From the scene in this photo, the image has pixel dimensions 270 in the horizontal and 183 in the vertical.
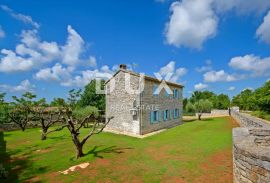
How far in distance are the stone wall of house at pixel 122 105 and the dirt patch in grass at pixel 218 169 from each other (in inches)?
335

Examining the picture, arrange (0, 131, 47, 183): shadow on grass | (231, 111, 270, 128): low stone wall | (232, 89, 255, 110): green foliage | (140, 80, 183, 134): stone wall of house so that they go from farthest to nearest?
(232, 89, 255, 110): green foliage → (140, 80, 183, 134): stone wall of house → (231, 111, 270, 128): low stone wall → (0, 131, 47, 183): shadow on grass

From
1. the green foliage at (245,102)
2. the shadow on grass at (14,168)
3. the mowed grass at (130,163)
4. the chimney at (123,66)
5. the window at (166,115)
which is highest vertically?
the chimney at (123,66)

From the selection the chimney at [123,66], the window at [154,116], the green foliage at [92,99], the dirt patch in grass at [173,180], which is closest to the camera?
the dirt patch in grass at [173,180]

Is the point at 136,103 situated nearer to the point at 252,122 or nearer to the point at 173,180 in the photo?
the point at 252,122

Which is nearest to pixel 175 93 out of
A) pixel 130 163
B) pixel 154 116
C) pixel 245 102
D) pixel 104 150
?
pixel 154 116

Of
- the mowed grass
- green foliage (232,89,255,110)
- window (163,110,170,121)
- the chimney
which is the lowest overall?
the mowed grass

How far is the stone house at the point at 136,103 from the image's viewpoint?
55.3 ft

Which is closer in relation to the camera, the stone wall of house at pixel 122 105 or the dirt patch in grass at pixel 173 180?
the dirt patch in grass at pixel 173 180

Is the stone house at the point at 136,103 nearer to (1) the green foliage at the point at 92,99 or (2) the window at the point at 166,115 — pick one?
(2) the window at the point at 166,115

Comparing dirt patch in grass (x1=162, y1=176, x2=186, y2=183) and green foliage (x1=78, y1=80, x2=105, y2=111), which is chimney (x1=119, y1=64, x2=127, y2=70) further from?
green foliage (x1=78, y1=80, x2=105, y2=111)

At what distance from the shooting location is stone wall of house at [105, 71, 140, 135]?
56.2 feet

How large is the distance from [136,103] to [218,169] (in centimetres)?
1010

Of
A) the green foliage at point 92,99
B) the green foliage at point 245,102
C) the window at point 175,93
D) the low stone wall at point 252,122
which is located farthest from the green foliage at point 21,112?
the green foliage at point 245,102

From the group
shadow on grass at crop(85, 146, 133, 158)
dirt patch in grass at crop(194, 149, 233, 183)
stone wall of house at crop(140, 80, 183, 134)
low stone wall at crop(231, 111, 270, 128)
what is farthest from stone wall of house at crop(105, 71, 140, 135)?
low stone wall at crop(231, 111, 270, 128)
